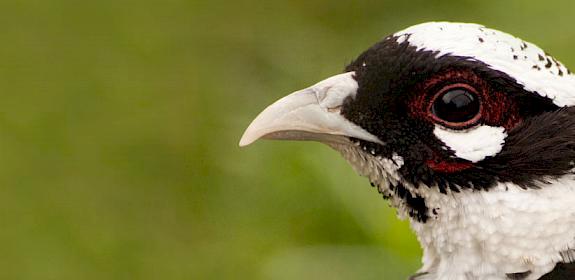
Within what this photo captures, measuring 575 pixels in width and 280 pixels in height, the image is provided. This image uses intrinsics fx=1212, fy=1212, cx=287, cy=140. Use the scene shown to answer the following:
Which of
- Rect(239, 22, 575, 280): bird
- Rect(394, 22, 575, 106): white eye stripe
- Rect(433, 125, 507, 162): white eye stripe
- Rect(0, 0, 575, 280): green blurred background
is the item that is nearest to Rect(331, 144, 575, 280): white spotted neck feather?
Rect(239, 22, 575, 280): bird

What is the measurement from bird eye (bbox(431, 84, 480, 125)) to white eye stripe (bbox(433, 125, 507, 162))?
36 millimetres

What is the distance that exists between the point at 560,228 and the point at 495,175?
0.24 meters

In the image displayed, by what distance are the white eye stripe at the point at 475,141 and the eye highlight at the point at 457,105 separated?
30 mm

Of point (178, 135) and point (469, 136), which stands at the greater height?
point (178, 135)

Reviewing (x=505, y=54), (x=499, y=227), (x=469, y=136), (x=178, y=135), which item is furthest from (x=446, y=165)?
(x=178, y=135)

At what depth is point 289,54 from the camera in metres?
7.34

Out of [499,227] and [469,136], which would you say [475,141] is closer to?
[469,136]

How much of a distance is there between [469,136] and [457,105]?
10cm

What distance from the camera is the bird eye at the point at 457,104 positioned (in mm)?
Result: 3572

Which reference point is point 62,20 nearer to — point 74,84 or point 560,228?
point 74,84

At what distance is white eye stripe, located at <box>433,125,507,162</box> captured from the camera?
3566mm

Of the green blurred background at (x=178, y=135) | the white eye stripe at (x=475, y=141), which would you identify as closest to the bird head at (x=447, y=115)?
the white eye stripe at (x=475, y=141)

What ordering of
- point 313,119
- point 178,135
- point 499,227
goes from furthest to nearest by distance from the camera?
point 178,135 → point 313,119 → point 499,227

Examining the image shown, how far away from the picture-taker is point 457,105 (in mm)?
3582
